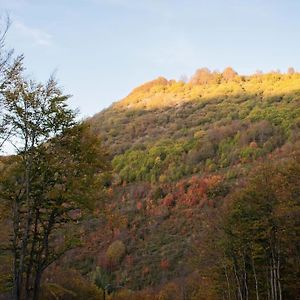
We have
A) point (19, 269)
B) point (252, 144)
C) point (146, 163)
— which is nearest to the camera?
point (19, 269)

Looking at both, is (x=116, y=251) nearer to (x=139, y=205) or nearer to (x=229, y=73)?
(x=139, y=205)

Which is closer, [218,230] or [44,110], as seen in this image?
[44,110]

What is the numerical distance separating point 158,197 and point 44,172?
55259mm

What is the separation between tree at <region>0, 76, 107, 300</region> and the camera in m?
13.3

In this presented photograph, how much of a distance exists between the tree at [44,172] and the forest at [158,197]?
4 cm

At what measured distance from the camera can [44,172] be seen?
1386 cm

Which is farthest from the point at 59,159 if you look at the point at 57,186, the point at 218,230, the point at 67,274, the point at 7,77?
the point at 67,274

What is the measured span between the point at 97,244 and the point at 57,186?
157 feet

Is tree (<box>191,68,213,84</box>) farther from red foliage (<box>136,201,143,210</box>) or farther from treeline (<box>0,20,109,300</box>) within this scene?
treeline (<box>0,20,109,300</box>)

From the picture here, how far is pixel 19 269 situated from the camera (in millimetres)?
12742

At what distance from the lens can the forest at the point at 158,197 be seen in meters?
13.9

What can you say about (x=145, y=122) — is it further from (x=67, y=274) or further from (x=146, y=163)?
(x=67, y=274)

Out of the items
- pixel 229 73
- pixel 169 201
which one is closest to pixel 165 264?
pixel 169 201

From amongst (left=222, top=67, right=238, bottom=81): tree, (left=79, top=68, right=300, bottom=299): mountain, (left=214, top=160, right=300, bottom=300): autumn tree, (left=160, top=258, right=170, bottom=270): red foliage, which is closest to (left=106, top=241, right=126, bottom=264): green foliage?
(left=79, top=68, right=300, bottom=299): mountain
